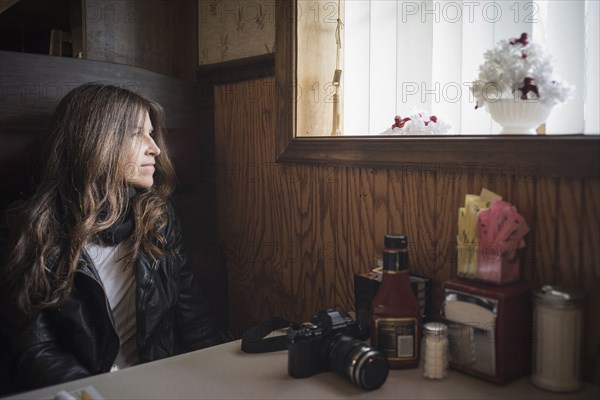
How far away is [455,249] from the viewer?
1.33m

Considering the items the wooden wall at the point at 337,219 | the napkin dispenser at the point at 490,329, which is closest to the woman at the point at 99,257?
the wooden wall at the point at 337,219

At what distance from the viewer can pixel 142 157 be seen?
1791mm

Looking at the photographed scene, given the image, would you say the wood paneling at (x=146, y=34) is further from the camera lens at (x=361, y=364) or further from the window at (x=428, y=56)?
the camera lens at (x=361, y=364)

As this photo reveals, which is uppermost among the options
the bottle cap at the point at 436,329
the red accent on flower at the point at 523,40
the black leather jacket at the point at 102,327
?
the red accent on flower at the point at 523,40

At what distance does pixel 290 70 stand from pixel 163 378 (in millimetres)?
1095

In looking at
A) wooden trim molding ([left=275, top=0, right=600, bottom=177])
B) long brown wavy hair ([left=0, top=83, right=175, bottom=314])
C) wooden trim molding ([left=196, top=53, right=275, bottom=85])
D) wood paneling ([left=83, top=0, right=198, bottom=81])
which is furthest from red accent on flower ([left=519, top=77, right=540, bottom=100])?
wood paneling ([left=83, top=0, right=198, bottom=81])

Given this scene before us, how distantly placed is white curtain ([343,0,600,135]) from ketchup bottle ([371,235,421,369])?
509 mm

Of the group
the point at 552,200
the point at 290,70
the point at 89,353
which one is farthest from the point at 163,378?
the point at 290,70

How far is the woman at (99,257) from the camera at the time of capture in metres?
1.49

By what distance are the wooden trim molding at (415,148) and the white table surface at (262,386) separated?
0.44m

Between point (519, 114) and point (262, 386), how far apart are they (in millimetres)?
796

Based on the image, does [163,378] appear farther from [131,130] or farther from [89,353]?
[131,130]

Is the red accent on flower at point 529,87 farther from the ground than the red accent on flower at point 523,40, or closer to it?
closer to it

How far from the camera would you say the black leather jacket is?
146 centimetres
